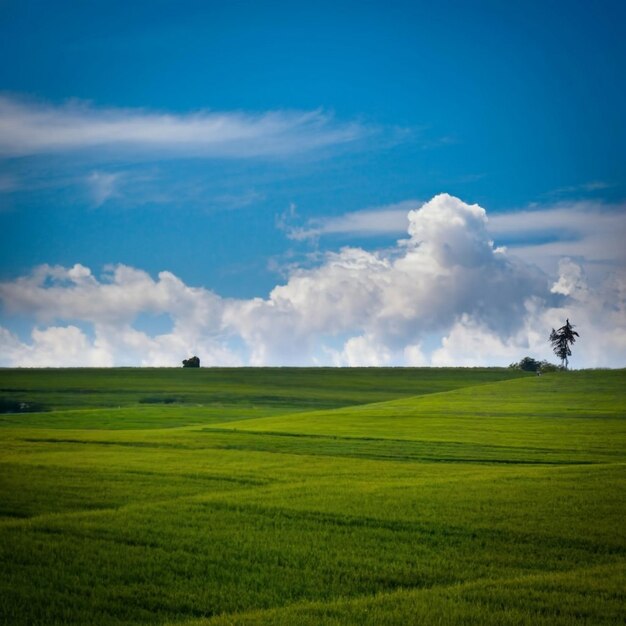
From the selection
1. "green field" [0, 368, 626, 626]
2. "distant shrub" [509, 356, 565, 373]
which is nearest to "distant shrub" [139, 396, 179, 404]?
"green field" [0, 368, 626, 626]

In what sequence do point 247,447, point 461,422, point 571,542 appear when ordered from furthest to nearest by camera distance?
point 461,422 < point 247,447 < point 571,542

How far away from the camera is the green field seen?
12.4m

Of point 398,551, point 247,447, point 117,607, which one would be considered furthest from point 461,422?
point 117,607

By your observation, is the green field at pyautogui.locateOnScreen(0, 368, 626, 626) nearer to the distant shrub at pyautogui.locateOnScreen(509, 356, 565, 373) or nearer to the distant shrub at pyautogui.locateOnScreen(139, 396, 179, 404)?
the distant shrub at pyautogui.locateOnScreen(139, 396, 179, 404)

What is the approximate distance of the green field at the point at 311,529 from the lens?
12.4 metres

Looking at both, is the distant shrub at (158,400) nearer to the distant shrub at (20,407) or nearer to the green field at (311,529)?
the distant shrub at (20,407)

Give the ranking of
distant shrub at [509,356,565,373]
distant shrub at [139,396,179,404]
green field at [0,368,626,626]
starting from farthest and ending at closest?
→ distant shrub at [509,356,565,373]
distant shrub at [139,396,179,404]
green field at [0,368,626,626]

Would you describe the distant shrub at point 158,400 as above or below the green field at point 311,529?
below

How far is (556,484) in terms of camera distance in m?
24.2

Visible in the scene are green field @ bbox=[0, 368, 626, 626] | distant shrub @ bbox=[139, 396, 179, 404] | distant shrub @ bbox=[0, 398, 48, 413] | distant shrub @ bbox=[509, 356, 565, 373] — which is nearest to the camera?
green field @ bbox=[0, 368, 626, 626]

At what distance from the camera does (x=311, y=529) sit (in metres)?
17.5

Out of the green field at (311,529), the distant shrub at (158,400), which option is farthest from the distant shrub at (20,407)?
the green field at (311,529)

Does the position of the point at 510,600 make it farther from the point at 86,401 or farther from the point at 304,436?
the point at 86,401

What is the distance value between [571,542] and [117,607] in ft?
32.5
